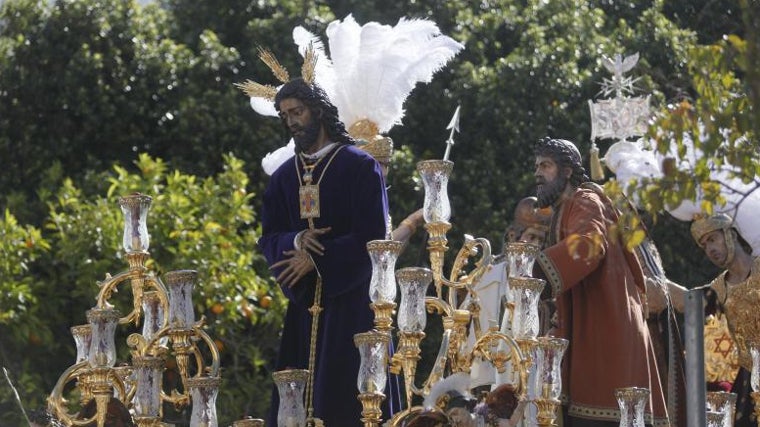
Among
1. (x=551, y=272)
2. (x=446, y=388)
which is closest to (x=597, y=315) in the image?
(x=551, y=272)

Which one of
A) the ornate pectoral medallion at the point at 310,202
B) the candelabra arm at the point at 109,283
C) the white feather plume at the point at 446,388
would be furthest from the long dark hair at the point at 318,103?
the white feather plume at the point at 446,388

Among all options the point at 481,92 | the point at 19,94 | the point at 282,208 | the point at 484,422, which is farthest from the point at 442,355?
the point at 19,94

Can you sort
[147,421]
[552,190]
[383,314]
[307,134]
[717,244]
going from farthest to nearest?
[717,244] < [552,190] < [307,134] < [147,421] < [383,314]

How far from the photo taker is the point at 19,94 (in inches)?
719

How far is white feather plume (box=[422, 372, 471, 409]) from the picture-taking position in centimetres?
911

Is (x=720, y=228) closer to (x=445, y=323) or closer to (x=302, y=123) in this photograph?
(x=445, y=323)

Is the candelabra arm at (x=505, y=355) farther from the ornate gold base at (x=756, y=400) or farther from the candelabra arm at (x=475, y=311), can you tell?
the ornate gold base at (x=756, y=400)

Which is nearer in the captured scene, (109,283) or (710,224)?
(109,283)

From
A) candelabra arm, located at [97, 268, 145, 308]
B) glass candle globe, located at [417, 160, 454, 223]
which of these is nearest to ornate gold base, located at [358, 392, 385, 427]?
glass candle globe, located at [417, 160, 454, 223]

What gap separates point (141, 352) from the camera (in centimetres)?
1023

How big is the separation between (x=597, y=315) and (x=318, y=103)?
1.65 meters

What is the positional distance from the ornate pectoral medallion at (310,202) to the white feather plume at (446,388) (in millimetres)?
1521

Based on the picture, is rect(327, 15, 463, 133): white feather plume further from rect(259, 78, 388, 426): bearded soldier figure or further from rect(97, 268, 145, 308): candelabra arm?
rect(97, 268, 145, 308): candelabra arm

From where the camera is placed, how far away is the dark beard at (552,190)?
35.4ft
